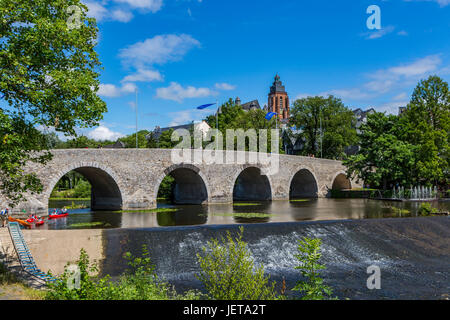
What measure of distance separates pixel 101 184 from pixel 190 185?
8369 mm

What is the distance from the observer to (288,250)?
13.8 metres

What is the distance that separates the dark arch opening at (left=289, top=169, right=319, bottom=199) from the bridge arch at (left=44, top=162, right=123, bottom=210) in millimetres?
22425

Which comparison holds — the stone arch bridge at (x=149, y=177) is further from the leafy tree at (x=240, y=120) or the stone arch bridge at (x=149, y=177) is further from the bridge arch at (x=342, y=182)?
the leafy tree at (x=240, y=120)

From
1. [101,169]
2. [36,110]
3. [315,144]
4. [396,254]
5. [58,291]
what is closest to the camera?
[58,291]

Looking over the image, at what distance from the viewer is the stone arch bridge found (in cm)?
2336

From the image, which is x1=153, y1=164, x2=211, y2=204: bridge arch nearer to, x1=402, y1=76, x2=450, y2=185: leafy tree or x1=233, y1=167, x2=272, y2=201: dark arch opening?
x1=233, y1=167, x2=272, y2=201: dark arch opening

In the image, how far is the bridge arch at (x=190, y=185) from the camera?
30.1 meters

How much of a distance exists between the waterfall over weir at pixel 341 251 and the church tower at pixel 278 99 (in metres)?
105

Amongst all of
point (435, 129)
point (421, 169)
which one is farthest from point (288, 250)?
point (435, 129)

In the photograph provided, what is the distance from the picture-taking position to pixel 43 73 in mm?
9281

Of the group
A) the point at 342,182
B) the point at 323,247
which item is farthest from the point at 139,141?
the point at 323,247

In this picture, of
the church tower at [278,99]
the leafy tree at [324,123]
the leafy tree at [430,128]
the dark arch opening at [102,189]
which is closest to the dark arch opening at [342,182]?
the leafy tree at [324,123]
